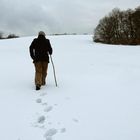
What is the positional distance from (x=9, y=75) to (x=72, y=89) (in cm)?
345

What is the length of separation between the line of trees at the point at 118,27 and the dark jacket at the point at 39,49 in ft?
63.0

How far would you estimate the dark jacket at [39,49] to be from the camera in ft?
33.2

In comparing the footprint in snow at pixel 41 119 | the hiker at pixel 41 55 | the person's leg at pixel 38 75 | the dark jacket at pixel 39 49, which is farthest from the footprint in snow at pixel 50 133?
the dark jacket at pixel 39 49

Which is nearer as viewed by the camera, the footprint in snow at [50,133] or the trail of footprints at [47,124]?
the footprint in snow at [50,133]

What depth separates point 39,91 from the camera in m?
9.56

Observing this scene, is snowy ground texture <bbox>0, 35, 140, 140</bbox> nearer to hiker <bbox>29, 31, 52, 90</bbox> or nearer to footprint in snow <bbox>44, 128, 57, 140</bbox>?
footprint in snow <bbox>44, 128, 57, 140</bbox>

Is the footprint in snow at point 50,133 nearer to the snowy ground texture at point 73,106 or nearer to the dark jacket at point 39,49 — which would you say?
the snowy ground texture at point 73,106

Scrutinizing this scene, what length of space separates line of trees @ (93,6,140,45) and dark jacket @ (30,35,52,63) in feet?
63.0

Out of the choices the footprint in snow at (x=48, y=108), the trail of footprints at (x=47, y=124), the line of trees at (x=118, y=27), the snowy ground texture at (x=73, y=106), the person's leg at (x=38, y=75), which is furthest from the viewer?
the line of trees at (x=118, y=27)

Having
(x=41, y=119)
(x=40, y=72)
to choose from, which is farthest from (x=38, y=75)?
(x=41, y=119)

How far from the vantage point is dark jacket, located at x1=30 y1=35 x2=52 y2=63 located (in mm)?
10110

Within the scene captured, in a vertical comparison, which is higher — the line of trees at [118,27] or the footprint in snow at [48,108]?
the line of trees at [118,27]

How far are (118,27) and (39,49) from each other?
22.5 meters

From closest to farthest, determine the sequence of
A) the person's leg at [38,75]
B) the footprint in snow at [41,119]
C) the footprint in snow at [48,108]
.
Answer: the footprint in snow at [41,119] → the footprint in snow at [48,108] → the person's leg at [38,75]
